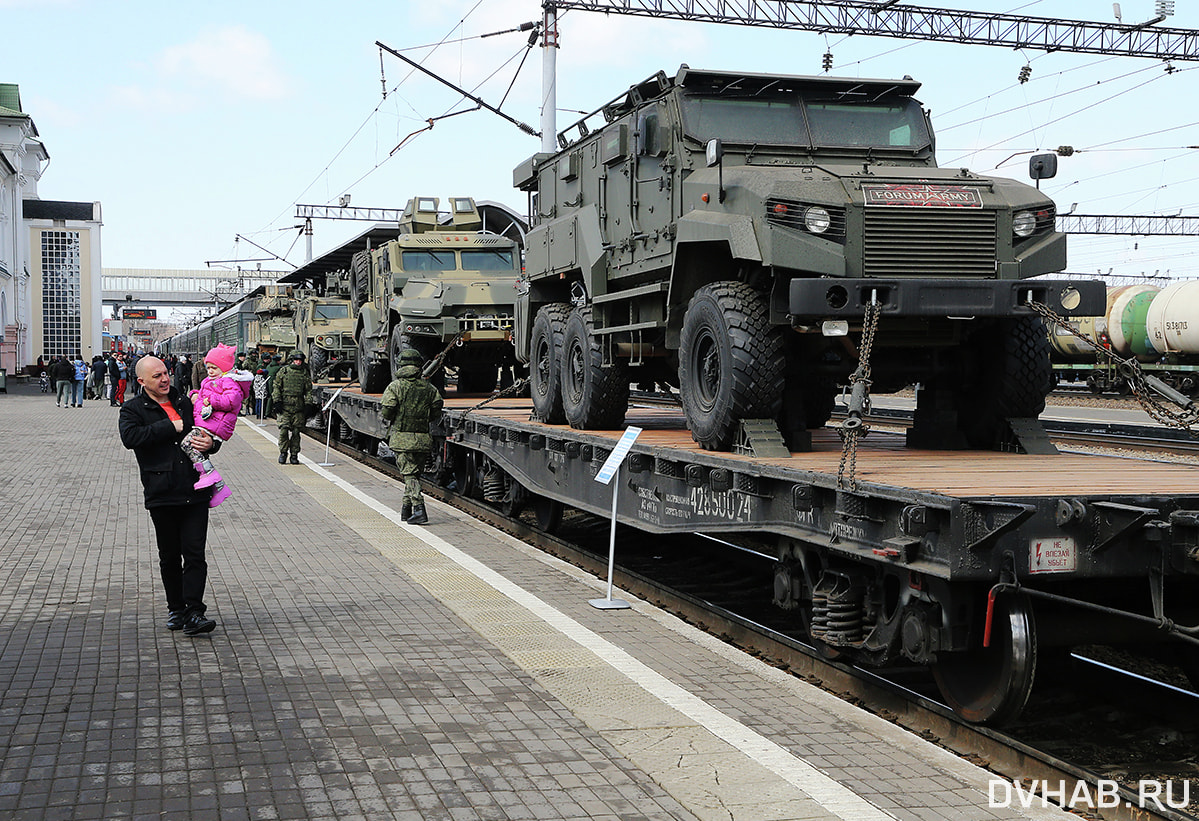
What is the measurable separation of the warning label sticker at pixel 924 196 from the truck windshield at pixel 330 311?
2450 cm

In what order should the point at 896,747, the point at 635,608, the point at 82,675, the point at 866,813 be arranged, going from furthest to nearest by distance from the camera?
the point at 635,608 < the point at 82,675 < the point at 896,747 < the point at 866,813

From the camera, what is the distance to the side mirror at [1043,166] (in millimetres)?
8211

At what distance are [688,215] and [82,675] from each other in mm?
4800

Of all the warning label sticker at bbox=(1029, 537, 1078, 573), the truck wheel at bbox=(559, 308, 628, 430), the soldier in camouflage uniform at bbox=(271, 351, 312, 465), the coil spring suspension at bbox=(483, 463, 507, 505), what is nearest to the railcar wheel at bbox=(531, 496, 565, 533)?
the coil spring suspension at bbox=(483, 463, 507, 505)

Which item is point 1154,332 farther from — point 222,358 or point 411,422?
point 222,358

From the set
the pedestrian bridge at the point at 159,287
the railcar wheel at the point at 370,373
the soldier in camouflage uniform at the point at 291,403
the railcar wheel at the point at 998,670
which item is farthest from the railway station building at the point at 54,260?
the railcar wheel at the point at 998,670

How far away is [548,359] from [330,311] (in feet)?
65.6

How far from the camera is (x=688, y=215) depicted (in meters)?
8.78

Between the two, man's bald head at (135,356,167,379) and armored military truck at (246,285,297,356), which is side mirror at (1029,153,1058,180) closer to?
man's bald head at (135,356,167,379)

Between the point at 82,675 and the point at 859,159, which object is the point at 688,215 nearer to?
the point at 859,159

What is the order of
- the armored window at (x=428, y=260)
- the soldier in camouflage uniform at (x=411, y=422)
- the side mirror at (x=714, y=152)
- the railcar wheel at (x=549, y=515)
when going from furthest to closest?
1. the armored window at (x=428, y=260)
2. the soldier in camouflage uniform at (x=411, y=422)
3. the railcar wheel at (x=549, y=515)
4. the side mirror at (x=714, y=152)

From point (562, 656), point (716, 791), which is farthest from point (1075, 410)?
point (716, 791)

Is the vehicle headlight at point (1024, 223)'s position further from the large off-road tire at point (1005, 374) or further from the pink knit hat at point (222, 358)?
the pink knit hat at point (222, 358)

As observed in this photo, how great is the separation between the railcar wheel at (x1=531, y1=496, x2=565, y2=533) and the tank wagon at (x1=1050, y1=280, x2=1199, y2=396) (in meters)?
21.1
